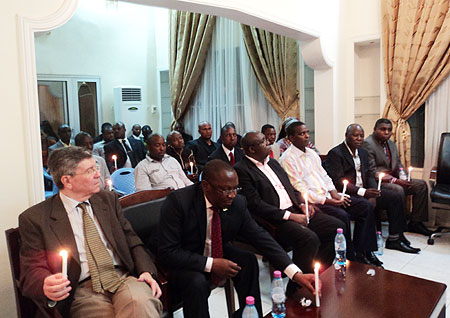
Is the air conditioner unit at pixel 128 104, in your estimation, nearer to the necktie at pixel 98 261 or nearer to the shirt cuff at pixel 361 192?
the shirt cuff at pixel 361 192

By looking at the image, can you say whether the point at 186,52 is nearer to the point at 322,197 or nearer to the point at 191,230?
the point at 322,197

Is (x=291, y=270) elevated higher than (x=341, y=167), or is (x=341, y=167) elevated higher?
(x=341, y=167)

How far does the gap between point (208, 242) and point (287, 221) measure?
954 mm

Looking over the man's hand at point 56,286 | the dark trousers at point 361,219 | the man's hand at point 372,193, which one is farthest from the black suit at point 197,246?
the man's hand at point 372,193

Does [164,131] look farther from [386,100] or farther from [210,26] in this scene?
[386,100]

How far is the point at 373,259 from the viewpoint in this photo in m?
3.63

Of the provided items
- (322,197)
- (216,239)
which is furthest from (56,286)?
(322,197)

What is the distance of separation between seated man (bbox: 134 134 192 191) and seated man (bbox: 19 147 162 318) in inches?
54.0

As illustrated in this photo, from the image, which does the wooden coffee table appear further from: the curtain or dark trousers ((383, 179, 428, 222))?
the curtain

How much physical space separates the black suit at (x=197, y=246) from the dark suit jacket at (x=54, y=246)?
15 cm

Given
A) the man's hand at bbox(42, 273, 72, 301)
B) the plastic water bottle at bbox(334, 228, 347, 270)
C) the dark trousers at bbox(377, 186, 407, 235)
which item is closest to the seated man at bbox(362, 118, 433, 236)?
the dark trousers at bbox(377, 186, 407, 235)

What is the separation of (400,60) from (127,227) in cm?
392

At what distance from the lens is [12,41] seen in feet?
7.92

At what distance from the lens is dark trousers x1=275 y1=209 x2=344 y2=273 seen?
2953mm
